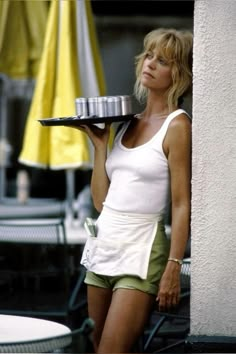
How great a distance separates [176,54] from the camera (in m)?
4.25

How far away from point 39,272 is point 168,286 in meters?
2.73

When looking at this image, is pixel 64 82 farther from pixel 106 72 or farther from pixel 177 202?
pixel 106 72

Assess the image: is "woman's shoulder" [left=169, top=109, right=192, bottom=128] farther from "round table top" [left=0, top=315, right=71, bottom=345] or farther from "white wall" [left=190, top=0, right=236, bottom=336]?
"round table top" [left=0, top=315, right=71, bottom=345]

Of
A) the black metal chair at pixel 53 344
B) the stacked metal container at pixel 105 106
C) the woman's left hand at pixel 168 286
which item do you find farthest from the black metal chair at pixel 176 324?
the black metal chair at pixel 53 344

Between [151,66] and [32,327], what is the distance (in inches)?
49.9

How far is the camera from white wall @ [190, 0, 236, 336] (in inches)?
165

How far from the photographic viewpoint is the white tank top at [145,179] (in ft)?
13.4

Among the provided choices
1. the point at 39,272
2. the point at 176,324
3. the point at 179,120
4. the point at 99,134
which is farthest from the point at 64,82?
the point at 179,120

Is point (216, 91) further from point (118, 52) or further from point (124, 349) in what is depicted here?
point (118, 52)

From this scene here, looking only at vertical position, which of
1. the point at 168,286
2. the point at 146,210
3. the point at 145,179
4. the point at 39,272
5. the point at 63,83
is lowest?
the point at 39,272

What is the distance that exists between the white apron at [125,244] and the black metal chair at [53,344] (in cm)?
74

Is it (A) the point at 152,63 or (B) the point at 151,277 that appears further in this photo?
(A) the point at 152,63

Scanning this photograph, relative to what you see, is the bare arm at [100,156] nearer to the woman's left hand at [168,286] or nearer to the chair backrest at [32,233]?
the woman's left hand at [168,286]

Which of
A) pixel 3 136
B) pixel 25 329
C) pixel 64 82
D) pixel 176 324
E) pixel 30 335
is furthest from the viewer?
pixel 3 136
